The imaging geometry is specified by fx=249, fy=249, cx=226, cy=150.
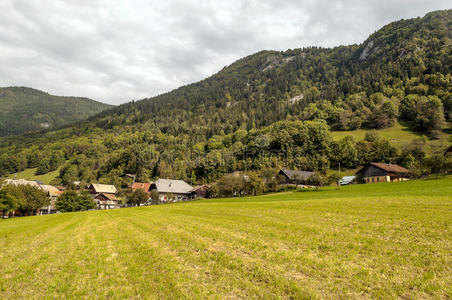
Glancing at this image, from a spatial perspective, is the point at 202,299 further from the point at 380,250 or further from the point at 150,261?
the point at 380,250

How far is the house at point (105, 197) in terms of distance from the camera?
402 ft

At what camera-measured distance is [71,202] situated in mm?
83312

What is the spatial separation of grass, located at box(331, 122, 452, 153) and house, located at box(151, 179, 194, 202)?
86.1 meters

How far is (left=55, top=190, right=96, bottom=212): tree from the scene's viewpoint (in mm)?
82225

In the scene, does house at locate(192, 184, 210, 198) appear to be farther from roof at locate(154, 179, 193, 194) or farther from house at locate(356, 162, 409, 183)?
house at locate(356, 162, 409, 183)

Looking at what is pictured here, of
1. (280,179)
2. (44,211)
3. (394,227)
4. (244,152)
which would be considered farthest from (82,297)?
(244,152)

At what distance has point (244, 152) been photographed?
146375 millimetres

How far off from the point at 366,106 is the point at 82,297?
19465 cm

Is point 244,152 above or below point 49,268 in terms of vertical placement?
above

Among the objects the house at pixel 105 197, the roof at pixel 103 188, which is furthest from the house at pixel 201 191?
the roof at pixel 103 188

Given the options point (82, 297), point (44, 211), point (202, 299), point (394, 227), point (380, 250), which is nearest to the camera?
point (202, 299)

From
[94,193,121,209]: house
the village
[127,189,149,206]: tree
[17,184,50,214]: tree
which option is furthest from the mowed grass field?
[94,193,121,209]: house

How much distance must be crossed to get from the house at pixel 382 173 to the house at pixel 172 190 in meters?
77.1

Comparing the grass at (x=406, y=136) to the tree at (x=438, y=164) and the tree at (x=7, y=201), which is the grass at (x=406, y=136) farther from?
the tree at (x=7, y=201)
